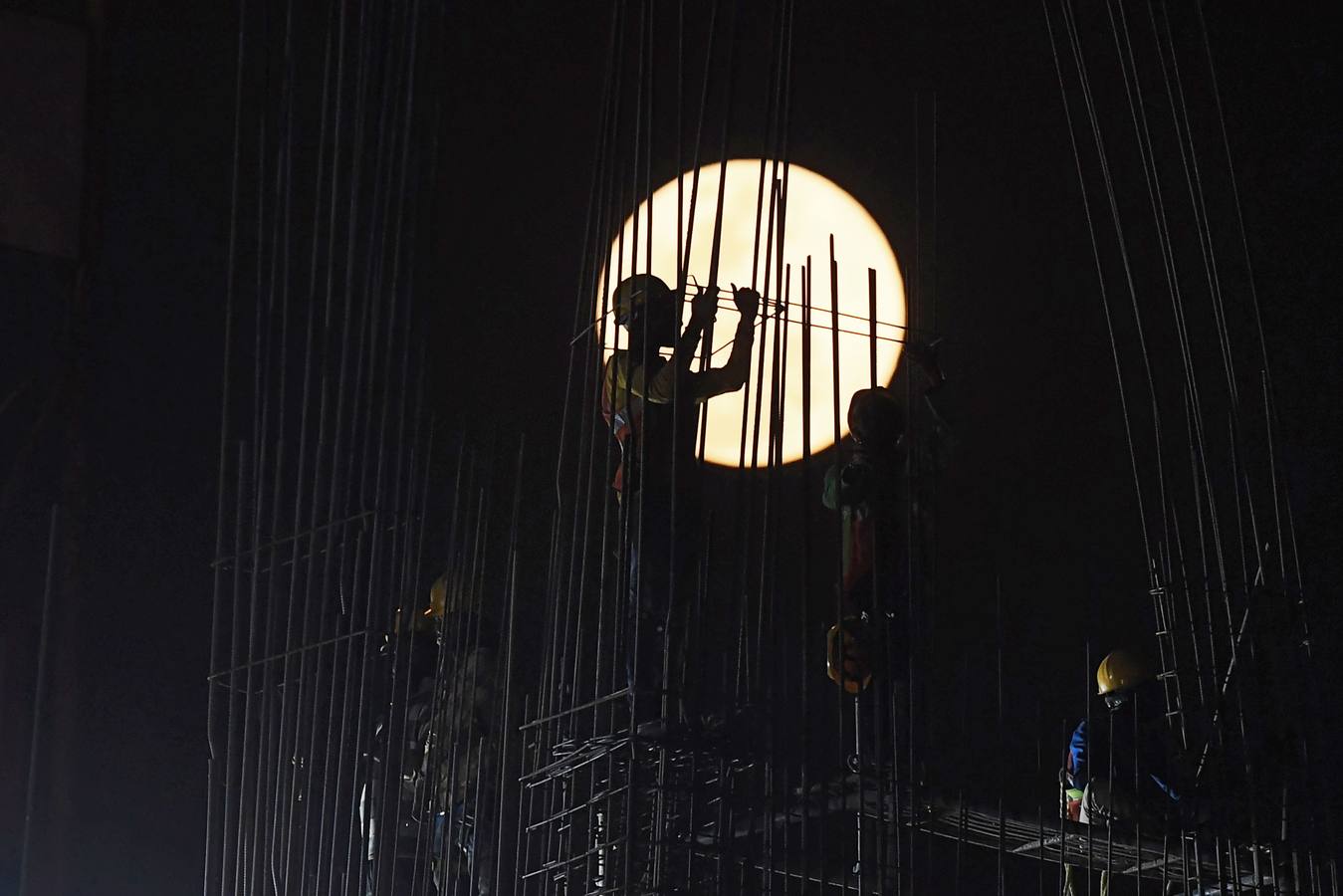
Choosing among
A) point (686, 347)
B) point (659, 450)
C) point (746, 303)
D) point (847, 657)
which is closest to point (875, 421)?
point (847, 657)

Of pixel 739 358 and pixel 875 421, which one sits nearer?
pixel 739 358

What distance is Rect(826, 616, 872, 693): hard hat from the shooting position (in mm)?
3354

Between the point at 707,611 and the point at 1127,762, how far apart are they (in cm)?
217

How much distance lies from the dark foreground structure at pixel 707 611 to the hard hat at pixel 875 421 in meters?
0.07

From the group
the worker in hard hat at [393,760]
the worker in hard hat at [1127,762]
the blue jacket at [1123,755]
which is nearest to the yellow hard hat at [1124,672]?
the worker in hard hat at [1127,762]

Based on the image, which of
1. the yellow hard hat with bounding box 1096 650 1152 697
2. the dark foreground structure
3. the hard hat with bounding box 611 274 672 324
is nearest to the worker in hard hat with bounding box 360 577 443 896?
the dark foreground structure

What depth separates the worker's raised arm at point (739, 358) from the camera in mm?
3943

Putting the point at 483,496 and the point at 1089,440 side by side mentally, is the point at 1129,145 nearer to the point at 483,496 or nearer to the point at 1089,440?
the point at 1089,440

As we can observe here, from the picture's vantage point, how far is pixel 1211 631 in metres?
3.91

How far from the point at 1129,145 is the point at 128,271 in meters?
4.80

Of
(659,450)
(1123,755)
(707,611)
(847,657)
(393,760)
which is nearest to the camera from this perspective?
(707,611)

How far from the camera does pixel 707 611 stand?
3.48m

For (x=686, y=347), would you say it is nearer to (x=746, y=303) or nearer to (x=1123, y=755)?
(x=746, y=303)

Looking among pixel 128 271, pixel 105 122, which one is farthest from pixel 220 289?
pixel 105 122
